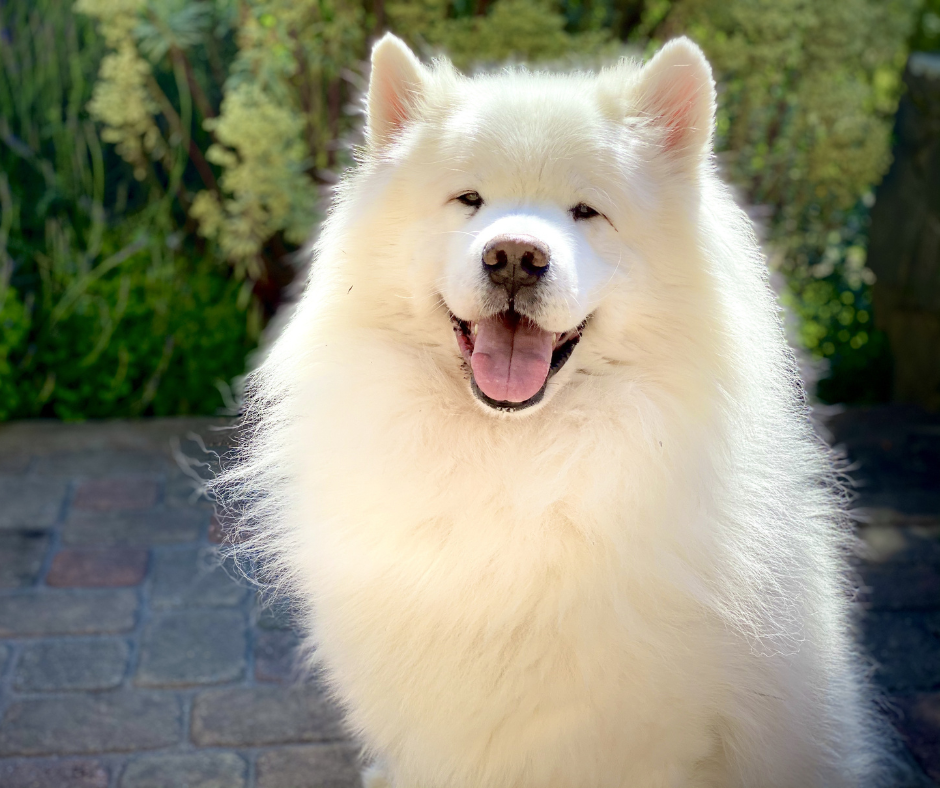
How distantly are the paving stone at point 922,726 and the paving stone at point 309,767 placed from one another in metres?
1.76

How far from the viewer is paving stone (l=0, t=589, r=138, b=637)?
10.7 feet

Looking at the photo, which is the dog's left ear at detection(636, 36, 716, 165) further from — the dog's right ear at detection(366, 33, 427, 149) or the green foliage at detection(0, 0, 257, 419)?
the green foliage at detection(0, 0, 257, 419)

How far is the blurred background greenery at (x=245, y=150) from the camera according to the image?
15.6ft

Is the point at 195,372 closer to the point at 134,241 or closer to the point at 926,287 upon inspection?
the point at 134,241

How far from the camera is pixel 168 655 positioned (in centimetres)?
317

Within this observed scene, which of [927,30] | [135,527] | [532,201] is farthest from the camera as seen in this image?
[927,30]

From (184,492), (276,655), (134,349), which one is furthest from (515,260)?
(134,349)

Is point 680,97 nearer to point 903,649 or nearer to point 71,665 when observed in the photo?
point 903,649

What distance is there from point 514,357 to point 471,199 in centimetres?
40

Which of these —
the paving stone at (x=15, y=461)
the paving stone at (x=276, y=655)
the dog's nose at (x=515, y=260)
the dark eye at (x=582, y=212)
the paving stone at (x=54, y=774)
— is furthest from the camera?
the paving stone at (x=15, y=461)

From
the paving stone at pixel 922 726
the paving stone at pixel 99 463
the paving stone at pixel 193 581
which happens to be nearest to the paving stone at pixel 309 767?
the paving stone at pixel 193 581

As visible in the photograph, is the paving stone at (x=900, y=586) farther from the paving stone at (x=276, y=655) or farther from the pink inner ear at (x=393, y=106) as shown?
the pink inner ear at (x=393, y=106)

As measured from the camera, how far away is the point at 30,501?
4.02 metres

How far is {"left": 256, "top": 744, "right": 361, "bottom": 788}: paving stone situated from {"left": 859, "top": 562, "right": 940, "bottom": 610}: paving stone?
2.10 m
